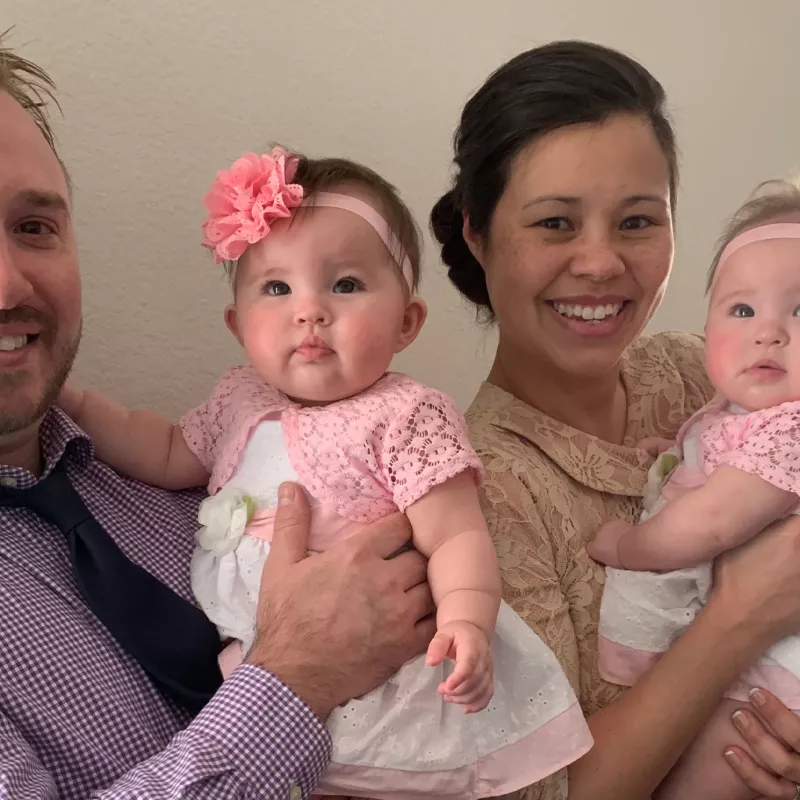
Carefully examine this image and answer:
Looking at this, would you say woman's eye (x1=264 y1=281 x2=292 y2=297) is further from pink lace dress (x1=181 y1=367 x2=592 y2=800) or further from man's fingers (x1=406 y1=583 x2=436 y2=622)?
man's fingers (x1=406 y1=583 x2=436 y2=622)

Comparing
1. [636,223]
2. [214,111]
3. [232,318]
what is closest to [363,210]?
[232,318]

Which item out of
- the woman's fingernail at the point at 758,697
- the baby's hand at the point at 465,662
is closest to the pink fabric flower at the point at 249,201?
the baby's hand at the point at 465,662

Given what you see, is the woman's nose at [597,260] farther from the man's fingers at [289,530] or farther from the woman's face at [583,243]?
the man's fingers at [289,530]

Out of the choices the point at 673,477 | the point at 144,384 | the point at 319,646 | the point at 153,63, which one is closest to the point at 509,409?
the point at 673,477

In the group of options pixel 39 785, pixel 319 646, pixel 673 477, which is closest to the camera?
pixel 39 785

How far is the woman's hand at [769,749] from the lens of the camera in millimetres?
1145

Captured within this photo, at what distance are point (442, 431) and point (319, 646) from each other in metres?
0.30

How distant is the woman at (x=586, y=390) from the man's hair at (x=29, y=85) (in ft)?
2.22

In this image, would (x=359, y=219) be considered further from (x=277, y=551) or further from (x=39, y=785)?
(x=39, y=785)

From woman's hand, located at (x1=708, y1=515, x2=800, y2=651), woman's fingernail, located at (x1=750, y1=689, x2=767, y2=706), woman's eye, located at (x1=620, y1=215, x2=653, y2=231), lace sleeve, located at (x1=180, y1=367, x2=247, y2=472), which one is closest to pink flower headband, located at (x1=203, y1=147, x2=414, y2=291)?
lace sleeve, located at (x1=180, y1=367, x2=247, y2=472)

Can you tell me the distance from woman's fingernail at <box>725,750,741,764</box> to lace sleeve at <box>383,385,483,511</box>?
20.1 inches

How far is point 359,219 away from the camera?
1.17 metres

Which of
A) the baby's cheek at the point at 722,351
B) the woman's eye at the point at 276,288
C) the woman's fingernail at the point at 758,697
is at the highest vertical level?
the woman's eye at the point at 276,288

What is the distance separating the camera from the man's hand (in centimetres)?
105
